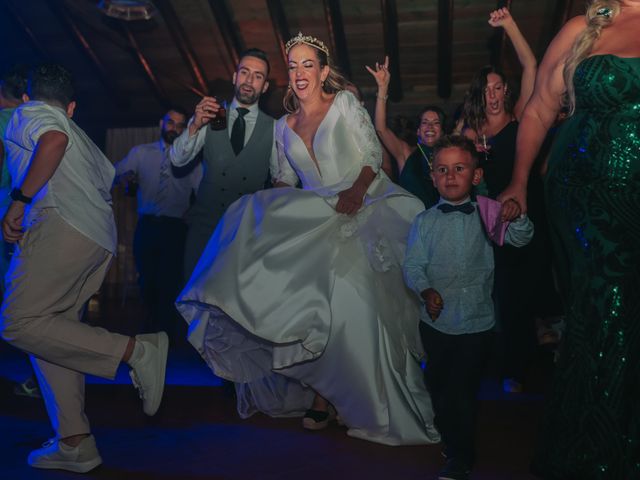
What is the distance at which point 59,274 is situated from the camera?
280cm

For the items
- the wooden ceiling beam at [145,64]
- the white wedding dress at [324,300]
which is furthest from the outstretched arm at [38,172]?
the wooden ceiling beam at [145,64]

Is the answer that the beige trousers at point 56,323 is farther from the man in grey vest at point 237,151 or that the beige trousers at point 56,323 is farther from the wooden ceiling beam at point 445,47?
the wooden ceiling beam at point 445,47

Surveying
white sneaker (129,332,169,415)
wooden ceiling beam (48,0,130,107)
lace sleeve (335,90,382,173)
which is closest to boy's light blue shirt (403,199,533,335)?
lace sleeve (335,90,382,173)

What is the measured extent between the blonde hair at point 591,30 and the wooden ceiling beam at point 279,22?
21.1ft

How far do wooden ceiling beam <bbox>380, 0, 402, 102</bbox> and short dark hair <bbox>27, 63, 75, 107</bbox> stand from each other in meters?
5.53

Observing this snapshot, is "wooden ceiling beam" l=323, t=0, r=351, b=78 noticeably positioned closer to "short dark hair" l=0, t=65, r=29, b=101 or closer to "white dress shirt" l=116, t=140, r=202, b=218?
"white dress shirt" l=116, t=140, r=202, b=218

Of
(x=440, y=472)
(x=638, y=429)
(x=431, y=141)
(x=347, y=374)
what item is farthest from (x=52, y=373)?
(x=431, y=141)

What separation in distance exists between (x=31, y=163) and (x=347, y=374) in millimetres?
1625

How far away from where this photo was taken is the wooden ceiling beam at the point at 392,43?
26.3ft

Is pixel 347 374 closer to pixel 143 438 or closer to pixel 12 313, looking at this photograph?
pixel 143 438

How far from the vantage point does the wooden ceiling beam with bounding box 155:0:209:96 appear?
8594mm

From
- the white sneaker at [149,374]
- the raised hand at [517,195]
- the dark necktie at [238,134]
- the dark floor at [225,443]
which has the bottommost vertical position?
the dark floor at [225,443]

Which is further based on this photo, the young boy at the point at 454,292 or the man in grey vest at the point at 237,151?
the man in grey vest at the point at 237,151

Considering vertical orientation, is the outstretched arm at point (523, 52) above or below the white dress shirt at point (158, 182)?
above
